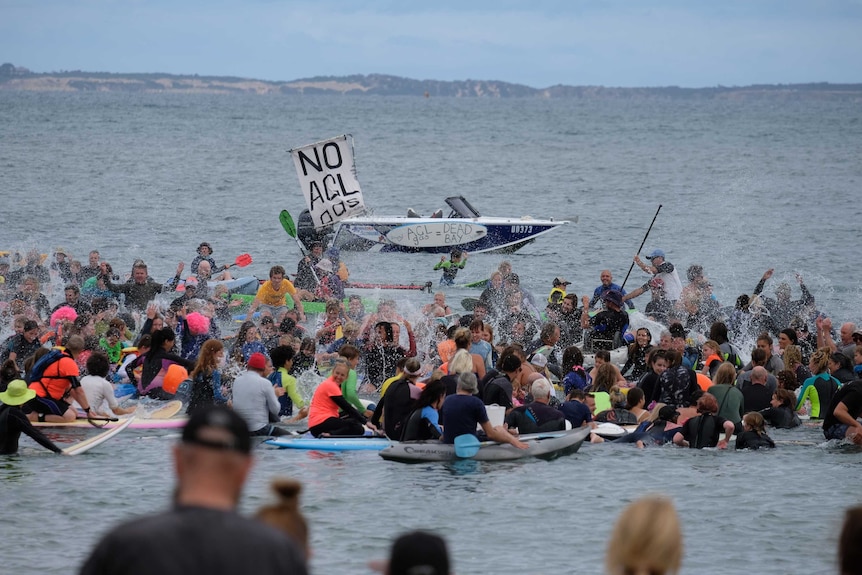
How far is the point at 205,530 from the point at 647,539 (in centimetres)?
147

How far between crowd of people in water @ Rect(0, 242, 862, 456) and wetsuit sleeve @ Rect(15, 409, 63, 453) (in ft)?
0.34

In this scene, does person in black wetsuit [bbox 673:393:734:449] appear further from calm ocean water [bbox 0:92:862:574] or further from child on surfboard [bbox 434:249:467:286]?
child on surfboard [bbox 434:249:467:286]

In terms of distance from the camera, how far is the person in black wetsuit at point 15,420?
13758 mm

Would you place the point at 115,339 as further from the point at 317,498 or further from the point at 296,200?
the point at 296,200

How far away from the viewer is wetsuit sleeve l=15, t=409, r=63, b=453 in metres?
13.7

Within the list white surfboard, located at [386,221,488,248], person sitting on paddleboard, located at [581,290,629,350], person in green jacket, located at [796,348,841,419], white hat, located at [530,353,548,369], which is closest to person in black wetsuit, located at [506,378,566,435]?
white hat, located at [530,353,548,369]

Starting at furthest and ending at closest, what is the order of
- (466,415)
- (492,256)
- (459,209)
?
(492,256) < (459,209) < (466,415)

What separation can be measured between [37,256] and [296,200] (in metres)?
41.5

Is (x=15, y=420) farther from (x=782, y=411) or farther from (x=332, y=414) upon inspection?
(x=782, y=411)

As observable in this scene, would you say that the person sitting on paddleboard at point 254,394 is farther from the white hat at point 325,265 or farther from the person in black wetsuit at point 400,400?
the white hat at point 325,265

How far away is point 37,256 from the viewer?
2464 cm

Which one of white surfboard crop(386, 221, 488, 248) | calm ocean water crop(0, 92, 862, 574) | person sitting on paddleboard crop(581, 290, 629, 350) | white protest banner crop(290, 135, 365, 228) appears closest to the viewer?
calm ocean water crop(0, 92, 862, 574)

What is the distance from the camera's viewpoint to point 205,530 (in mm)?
3885

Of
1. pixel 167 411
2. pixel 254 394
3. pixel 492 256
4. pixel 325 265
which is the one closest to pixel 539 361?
pixel 254 394
